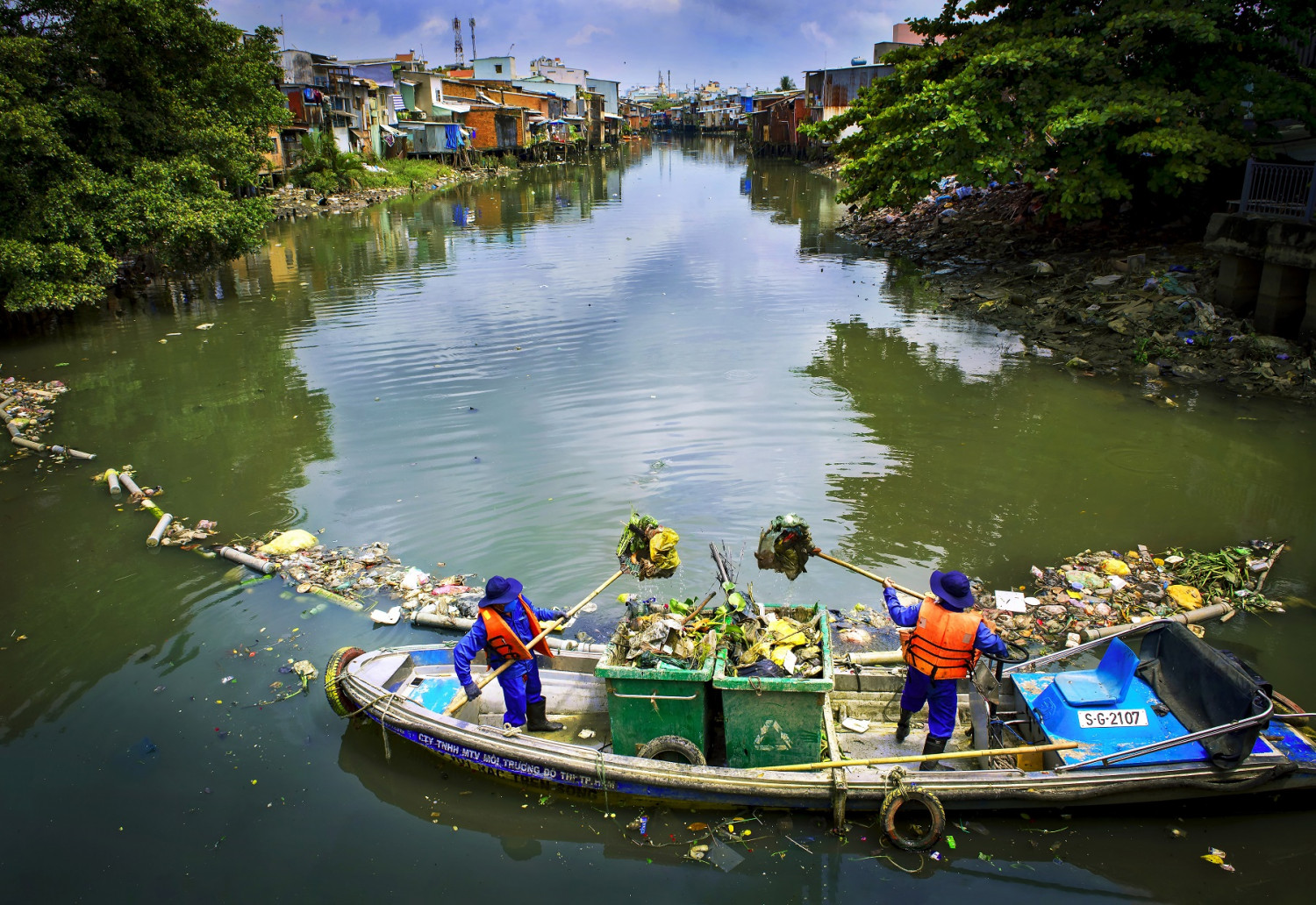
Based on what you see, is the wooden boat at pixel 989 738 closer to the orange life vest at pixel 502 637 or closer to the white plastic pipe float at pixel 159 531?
the orange life vest at pixel 502 637

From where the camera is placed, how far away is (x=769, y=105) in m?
74.9

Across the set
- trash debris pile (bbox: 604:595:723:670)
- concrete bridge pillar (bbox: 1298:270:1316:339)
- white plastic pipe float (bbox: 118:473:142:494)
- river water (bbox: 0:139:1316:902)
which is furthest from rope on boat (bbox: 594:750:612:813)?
concrete bridge pillar (bbox: 1298:270:1316:339)

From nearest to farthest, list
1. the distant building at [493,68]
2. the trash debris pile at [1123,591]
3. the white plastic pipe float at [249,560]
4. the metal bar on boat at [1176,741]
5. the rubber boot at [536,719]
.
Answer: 1. the metal bar on boat at [1176,741]
2. the rubber boot at [536,719]
3. the trash debris pile at [1123,591]
4. the white plastic pipe float at [249,560]
5. the distant building at [493,68]

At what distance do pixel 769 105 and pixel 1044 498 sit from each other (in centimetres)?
7335

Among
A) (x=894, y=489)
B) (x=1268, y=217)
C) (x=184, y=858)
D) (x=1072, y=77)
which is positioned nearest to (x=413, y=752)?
(x=184, y=858)

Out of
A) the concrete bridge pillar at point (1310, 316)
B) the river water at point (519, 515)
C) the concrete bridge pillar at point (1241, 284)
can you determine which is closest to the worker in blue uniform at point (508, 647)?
the river water at point (519, 515)

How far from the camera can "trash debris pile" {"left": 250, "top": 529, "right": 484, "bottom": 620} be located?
7906mm

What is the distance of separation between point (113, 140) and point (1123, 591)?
1854 centimetres

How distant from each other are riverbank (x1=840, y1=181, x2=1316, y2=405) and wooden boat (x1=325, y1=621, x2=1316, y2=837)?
8626 mm

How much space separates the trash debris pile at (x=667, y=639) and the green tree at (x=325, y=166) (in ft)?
129

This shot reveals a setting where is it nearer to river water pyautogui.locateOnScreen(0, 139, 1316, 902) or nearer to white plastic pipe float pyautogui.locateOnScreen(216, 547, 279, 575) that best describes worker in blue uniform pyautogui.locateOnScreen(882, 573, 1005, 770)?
river water pyautogui.locateOnScreen(0, 139, 1316, 902)

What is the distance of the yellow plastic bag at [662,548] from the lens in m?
6.30

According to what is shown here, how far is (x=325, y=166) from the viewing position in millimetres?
39781

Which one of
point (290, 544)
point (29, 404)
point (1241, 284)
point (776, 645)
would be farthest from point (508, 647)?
point (1241, 284)
